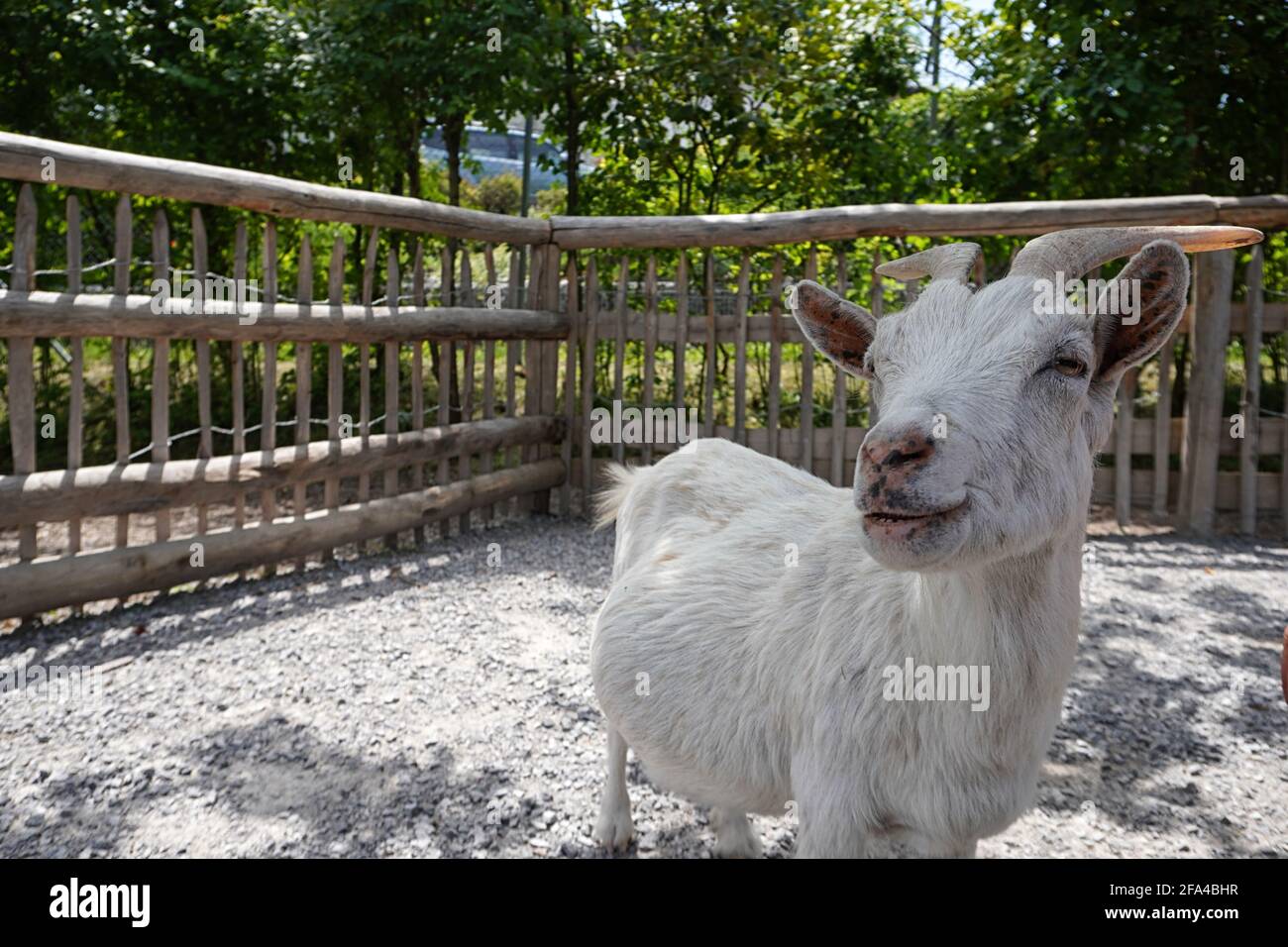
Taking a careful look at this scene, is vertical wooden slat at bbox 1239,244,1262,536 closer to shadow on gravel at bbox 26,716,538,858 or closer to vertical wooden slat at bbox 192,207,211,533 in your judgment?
shadow on gravel at bbox 26,716,538,858

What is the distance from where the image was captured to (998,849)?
3.15 m

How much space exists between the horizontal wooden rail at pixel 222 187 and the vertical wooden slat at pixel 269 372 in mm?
185

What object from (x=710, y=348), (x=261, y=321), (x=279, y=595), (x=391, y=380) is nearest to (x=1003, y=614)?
(x=279, y=595)

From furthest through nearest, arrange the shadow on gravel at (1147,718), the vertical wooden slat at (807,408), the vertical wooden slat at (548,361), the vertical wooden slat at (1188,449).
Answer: the vertical wooden slat at (548,361), the vertical wooden slat at (807,408), the vertical wooden slat at (1188,449), the shadow on gravel at (1147,718)

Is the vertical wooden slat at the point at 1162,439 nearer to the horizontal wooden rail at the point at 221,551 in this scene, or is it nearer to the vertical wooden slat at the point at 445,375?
the horizontal wooden rail at the point at 221,551

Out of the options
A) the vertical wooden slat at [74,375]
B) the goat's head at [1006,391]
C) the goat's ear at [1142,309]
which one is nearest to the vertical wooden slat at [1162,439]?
the goat's head at [1006,391]

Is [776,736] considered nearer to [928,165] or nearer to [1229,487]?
[1229,487]

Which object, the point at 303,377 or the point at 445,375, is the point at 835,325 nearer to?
the point at 303,377

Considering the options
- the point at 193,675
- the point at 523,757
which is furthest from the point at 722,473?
the point at 193,675

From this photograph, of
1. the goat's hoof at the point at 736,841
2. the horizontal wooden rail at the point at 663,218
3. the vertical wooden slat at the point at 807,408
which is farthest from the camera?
the vertical wooden slat at the point at 807,408

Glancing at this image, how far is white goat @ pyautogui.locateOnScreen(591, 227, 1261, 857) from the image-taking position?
1.95m

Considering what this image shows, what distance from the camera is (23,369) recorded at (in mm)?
4773

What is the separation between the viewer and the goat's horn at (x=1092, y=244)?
220cm

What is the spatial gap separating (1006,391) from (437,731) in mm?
2809
